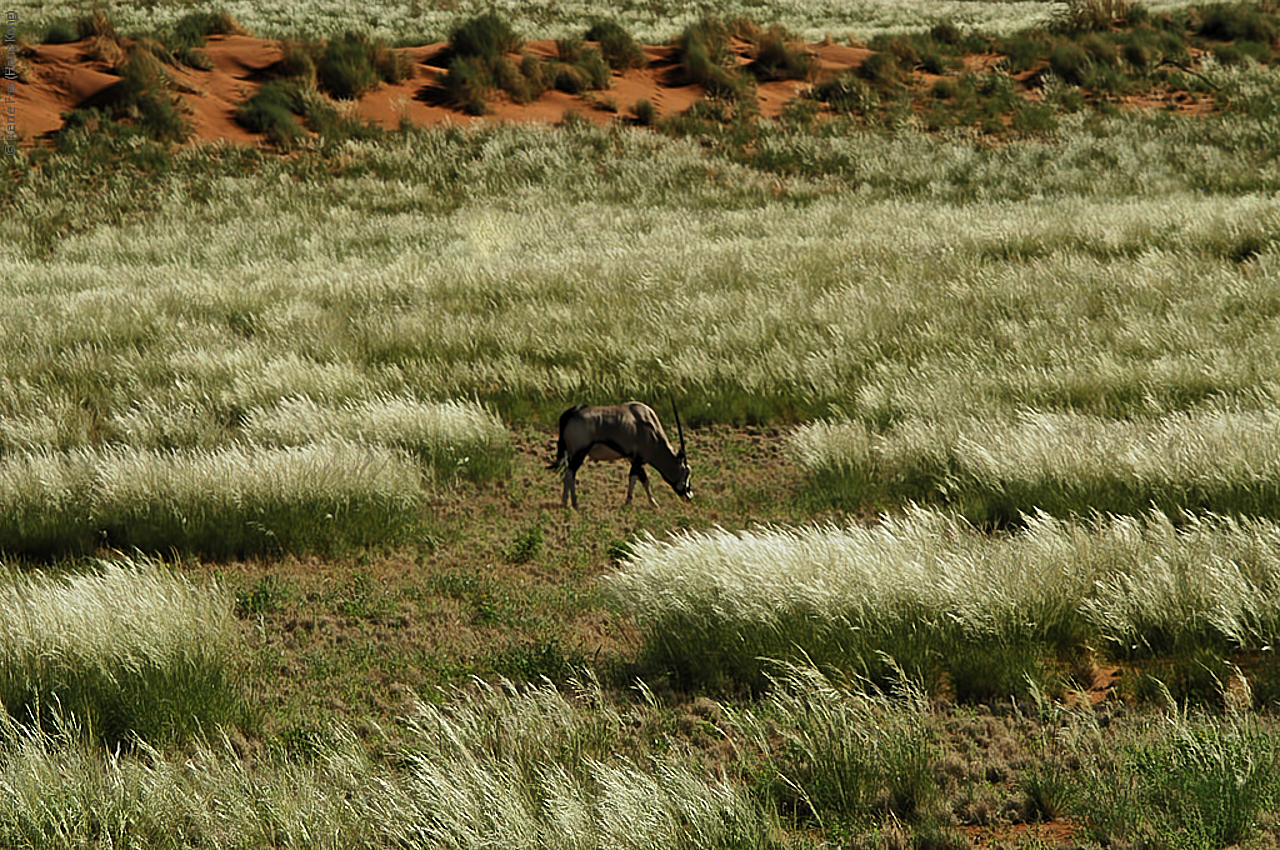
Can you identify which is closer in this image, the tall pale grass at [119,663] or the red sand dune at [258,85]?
the tall pale grass at [119,663]

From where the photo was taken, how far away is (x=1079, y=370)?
800 cm

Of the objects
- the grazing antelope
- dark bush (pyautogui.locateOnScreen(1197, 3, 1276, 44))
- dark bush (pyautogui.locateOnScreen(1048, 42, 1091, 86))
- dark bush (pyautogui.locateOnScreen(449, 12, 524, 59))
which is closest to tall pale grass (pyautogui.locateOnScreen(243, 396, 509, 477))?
the grazing antelope

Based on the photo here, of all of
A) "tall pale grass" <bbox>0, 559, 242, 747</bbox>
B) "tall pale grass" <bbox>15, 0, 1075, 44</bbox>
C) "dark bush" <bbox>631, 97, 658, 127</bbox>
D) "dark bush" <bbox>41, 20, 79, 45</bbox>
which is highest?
"tall pale grass" <bbox>15, 0, 1075, 44</bbox>

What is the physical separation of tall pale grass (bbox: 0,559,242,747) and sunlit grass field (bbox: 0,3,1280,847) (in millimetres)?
18

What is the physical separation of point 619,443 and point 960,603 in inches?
98.6

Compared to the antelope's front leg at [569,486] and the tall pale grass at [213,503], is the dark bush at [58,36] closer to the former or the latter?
the tall pale grass at [213,503]

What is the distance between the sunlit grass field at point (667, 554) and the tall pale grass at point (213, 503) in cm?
3

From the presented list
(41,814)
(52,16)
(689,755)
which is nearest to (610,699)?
(689,755)

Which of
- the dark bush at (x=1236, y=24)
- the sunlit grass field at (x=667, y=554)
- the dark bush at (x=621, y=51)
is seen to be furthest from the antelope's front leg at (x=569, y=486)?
the dark bush at (x=1236, y=24)

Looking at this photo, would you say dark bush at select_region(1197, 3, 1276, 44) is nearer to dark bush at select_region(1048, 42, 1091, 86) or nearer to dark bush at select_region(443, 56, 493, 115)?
dark bush at select_region(1048, 42, 1091, 86)

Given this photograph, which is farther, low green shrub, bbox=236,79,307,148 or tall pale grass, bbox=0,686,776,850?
low green shrub, bbox=236,79,307,148

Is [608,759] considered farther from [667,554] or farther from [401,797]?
[667,554]

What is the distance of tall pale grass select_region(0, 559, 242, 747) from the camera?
3537 millimetres

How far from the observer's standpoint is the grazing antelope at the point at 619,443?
5.71m
